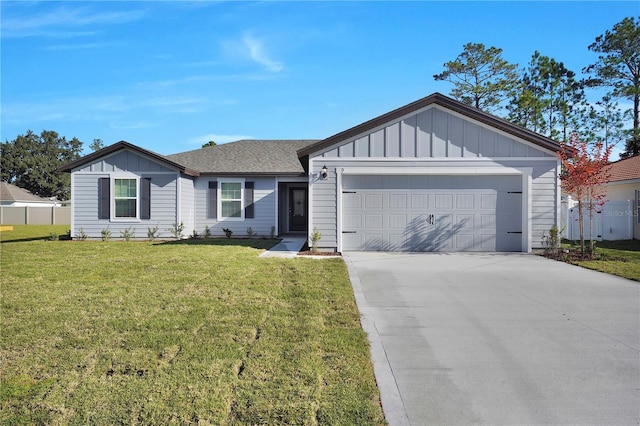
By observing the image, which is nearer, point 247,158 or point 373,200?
point 373,200

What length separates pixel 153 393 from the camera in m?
2.94

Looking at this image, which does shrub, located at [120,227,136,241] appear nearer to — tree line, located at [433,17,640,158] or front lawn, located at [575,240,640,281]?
front lawn, located at [575,240,640,281]

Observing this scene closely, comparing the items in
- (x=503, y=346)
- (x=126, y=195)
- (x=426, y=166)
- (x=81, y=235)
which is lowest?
(x=503, y=346)

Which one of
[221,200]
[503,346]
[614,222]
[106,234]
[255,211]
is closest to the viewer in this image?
[503,346]

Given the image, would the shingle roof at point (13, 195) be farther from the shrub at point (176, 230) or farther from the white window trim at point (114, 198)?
the shrub at point (176, 230)

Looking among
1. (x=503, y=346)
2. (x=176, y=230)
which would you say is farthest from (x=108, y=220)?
(x=503, y=346)

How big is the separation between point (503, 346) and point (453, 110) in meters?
8.04

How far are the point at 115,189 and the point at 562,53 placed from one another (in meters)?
29.5

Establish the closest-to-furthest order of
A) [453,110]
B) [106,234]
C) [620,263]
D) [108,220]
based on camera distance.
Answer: [620,263] → [453,110] → [106,234] → [108,220]

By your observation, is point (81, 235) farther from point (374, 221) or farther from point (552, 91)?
point (552, 91)

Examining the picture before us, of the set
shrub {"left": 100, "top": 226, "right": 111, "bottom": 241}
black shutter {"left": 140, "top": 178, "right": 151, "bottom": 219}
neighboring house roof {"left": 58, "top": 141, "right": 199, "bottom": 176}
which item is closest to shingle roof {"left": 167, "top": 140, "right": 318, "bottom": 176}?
neighboring house roof {"left": 58, "top": 141, "right": 199, "bottom": 176}

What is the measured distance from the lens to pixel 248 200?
15711 millimetres

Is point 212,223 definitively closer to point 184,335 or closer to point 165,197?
point 165,197

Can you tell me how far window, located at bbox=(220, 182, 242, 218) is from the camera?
15727 mm
